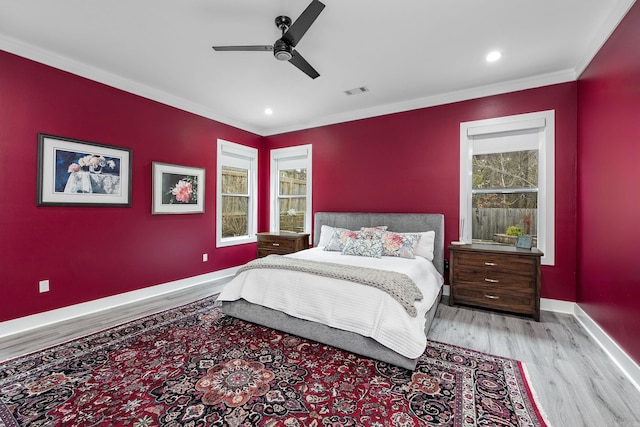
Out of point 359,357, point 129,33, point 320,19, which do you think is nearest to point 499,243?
point 359,357

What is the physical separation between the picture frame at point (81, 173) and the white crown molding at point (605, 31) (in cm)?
511

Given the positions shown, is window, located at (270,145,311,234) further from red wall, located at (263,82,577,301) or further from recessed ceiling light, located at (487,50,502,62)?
recessed ceiling light, located at (487,50,502,62)

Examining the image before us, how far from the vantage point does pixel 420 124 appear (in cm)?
409

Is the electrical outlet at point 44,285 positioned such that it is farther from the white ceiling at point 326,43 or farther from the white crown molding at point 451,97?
the white crown molding at point 451,97

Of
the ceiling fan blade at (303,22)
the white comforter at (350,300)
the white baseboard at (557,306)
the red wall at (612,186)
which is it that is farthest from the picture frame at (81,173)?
the white baseboard at (557,306)

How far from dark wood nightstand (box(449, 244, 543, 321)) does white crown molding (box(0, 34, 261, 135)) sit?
4.32m

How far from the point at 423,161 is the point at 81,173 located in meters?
4.40

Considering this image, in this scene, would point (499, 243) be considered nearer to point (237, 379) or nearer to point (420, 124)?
point (420, 124)

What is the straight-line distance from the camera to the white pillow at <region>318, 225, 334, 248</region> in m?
4.32

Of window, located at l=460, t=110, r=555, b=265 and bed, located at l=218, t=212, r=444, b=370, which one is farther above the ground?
window, located at l=460, t=110, r=555, b=265

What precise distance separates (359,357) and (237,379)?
976 millimetres

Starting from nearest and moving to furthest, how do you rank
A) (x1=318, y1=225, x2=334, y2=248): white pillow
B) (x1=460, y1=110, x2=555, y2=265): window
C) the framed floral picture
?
(x1=460, y1=110, x2=555, y2=265): window < the framed floral picture < (x1=318, y1=225, x2=334, y2=248): white pillow

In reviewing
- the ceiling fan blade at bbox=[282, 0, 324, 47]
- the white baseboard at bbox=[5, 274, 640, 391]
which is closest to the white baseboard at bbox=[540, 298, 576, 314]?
the white baseboard at bbox=[5, 274, 640, 391]

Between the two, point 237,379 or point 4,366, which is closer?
point 237,379
